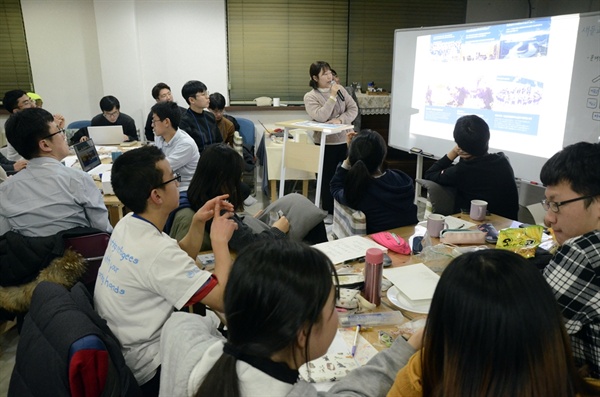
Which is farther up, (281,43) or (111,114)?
(281,43)

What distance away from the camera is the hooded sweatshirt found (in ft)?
7.58

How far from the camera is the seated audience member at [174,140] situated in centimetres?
312

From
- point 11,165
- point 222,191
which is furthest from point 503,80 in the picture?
point 11,165

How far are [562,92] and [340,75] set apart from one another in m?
3.12

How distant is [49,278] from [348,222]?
4.69 ft

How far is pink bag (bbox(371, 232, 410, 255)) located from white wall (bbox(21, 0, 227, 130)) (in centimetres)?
413

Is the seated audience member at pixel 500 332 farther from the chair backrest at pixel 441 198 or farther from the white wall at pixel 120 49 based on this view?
the white wall at pixel 120 49

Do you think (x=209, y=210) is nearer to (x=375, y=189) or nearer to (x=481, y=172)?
(x=375, y=189)

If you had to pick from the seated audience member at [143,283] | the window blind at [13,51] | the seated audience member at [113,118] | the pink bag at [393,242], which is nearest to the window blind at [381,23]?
the seated audience member at [113,118]

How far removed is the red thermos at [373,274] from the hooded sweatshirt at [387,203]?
0.79 meters

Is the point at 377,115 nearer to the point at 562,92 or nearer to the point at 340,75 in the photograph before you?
the point at 340,75

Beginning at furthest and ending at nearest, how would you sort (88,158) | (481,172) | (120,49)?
1. (120,49)
2. (88,158)
3. (481,172)

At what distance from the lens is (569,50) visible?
302 centimetres

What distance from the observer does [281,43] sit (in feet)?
18.3
